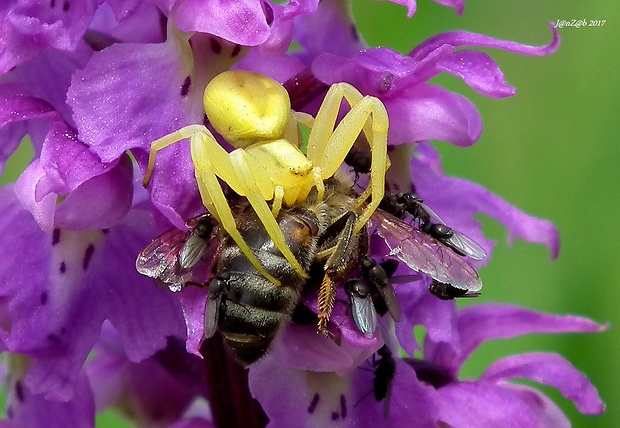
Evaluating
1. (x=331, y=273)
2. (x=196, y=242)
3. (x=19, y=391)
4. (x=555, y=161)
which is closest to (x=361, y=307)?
(x=331, y=273)

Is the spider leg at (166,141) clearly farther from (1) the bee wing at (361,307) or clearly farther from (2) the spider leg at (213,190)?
(1) the bee wing at (361,307)

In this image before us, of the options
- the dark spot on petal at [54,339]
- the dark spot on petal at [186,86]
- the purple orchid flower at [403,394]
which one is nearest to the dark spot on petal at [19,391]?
the dark spot on petal at [54,339]

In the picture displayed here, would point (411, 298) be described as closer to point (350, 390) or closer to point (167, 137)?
point (350, 390)

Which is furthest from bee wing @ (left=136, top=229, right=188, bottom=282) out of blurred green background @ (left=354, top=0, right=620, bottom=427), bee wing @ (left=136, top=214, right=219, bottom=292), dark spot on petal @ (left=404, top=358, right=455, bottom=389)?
blurred green background @ (left=354, top=0, right=620, bottom=427)

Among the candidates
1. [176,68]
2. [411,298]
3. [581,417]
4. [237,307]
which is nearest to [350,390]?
[411,298]

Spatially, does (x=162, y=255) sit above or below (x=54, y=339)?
above

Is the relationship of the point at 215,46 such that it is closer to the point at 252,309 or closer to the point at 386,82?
the point at 386,82
